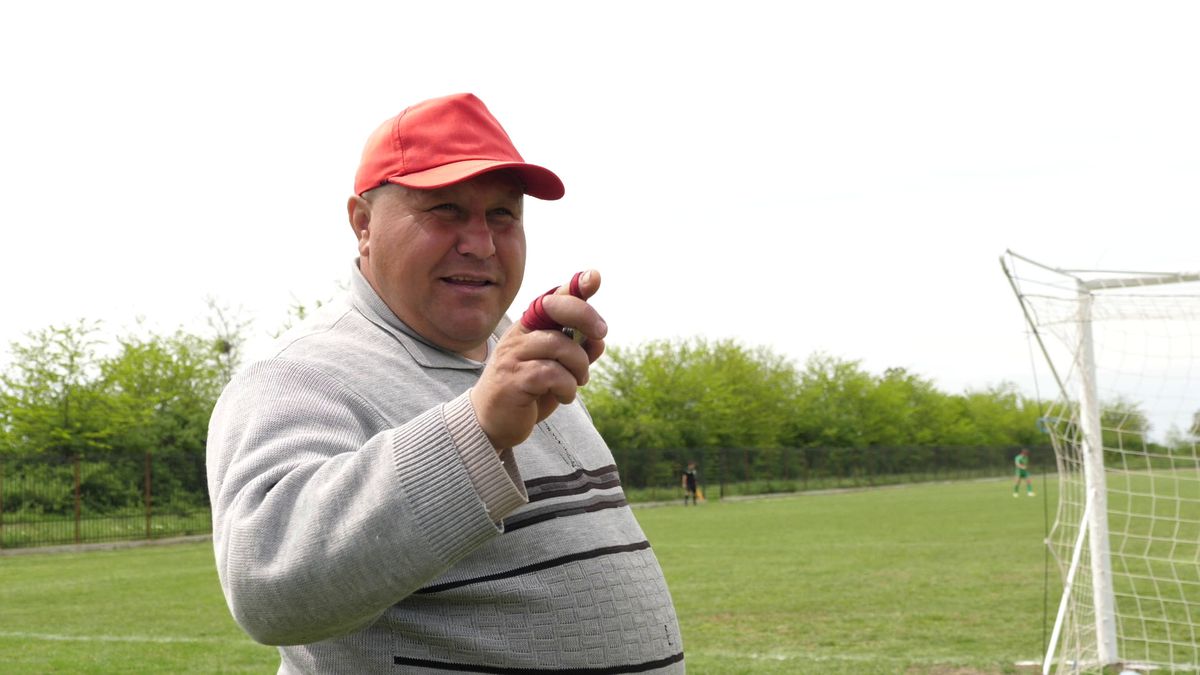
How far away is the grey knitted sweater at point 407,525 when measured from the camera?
1537 mm

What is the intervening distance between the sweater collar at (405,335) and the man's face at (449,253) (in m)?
0.01

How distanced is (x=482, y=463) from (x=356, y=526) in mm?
178

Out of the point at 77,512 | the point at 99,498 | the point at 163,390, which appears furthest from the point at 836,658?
the point at 163,390

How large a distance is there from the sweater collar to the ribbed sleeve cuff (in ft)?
2.08

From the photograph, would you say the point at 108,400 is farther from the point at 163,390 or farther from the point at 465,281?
the point at 465,281

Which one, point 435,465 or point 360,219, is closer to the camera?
→ point 435,465

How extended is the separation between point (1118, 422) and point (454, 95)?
10578 mm

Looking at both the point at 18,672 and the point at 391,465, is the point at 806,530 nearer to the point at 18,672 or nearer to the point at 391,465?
the point at 18,672

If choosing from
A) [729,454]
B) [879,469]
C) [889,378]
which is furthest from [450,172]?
[889,378]

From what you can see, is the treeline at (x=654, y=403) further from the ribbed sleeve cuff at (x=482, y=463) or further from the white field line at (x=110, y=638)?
the ribbed sleeve cuff at (x=482, y=463)

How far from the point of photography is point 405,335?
221cm

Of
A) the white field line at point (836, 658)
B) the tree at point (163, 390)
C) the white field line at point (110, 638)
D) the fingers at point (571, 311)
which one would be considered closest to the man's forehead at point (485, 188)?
the fingers at point (571, 311)

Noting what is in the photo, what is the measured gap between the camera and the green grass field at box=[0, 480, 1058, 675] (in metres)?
9.47

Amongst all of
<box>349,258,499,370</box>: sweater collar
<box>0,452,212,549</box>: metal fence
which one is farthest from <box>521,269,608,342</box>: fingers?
<box>0,452,212,549</box>: metal fence
